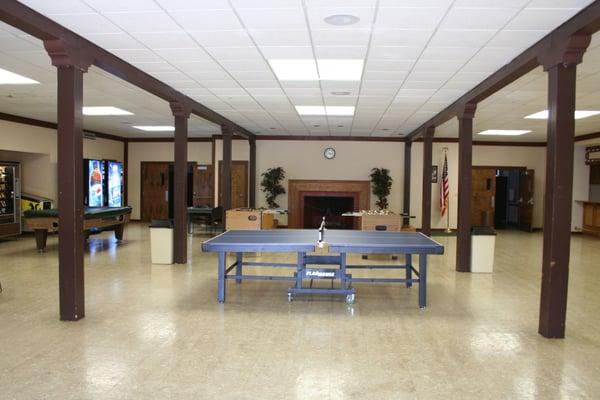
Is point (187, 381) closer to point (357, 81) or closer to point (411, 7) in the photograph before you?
point (411, 7)

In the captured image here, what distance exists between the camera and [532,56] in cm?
489

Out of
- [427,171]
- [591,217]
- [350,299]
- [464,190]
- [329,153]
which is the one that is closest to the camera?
[350,299]

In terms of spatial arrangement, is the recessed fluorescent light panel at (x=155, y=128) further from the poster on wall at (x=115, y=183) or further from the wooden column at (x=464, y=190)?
the wooden column at (x=464, y=190)

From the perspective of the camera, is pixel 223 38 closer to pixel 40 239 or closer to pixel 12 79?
pixel 12 79

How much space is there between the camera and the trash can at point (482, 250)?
7820 mm

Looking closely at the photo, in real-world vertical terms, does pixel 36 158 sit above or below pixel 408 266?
above

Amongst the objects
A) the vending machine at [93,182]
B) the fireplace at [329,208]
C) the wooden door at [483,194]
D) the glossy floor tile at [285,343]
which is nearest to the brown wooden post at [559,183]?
the glossy floor tile at [285,343]

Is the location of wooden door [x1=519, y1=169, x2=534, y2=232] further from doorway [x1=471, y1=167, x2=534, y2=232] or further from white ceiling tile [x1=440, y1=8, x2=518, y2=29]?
white ceiling tile [x1=440, y1=8, x2=518, y2=29]

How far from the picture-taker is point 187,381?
3436 mm

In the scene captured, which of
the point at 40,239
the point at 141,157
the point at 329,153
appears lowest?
the point at 40,239

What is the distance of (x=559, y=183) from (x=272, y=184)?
10.1 m

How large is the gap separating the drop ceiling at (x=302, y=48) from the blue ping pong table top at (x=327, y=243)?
6.92 feet

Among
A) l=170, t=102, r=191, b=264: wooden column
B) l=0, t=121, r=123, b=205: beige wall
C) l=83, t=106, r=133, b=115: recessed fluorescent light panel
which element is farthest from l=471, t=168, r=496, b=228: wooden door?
l=0, t=121, r=123, b=205: beige wall

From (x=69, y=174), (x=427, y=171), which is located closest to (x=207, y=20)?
(x=69, y=174)
